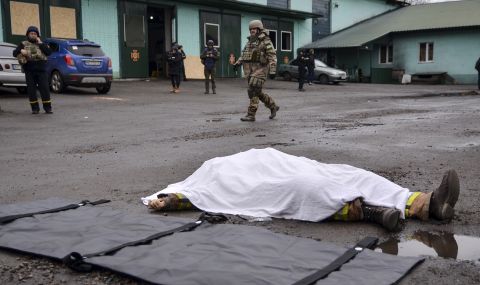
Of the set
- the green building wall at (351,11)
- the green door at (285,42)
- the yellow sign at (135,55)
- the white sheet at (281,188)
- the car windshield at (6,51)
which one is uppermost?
the green building wall at (351,11)

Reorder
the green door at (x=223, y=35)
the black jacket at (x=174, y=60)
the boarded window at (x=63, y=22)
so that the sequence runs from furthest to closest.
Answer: the green door at (x=223, y=35) → the boarded window at (x=63, y=22) → the black jacket at (x=174, y=60)

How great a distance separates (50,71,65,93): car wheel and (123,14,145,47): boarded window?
7196mm

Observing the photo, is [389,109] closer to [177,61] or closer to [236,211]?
[177,61]

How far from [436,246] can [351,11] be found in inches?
1474

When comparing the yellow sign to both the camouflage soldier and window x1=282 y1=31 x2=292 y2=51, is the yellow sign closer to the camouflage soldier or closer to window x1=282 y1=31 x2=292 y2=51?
window x1=282 y1=31 x2=292 y2=51

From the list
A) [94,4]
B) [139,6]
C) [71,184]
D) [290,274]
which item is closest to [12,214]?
[71,184]

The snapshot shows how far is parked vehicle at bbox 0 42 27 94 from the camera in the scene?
14523 mm

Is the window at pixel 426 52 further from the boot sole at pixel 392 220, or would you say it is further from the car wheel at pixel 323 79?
the boot sole at pixel 392 220

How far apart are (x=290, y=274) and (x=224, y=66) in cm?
2654

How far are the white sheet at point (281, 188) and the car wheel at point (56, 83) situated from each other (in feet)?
44.2

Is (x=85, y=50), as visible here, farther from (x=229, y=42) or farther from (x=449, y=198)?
(x=449, y=198)

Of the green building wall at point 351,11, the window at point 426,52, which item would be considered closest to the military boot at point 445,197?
the window at point 426,52

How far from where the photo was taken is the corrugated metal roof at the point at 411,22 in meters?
31.0

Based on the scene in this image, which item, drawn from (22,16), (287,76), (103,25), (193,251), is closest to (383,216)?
(193,251)
